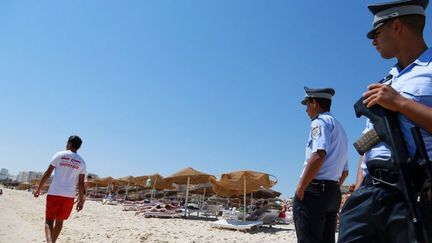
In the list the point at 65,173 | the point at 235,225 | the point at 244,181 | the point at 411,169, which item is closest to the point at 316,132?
the point at 411,169

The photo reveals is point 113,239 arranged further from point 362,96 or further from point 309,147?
point 362,96

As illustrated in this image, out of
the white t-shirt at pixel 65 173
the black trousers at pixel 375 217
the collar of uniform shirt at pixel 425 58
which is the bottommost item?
the black trousers at pixel 375 217

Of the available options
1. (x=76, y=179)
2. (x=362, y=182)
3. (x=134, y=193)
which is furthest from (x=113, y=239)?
(x=134, y=193)

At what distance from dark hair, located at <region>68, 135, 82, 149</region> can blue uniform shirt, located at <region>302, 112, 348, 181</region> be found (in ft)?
13.9

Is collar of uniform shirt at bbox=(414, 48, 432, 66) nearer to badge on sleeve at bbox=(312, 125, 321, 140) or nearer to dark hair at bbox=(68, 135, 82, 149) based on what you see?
badge on sleeve at bbox=(312, 125, 321, 140)

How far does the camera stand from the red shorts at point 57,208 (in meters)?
5.77

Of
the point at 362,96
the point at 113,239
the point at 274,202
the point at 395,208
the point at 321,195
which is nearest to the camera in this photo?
the point at 395,208

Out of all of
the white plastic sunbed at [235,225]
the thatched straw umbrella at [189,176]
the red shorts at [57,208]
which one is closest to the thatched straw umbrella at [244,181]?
the white plastic sunbed at [235,225]

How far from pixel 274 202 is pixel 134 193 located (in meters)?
22.3

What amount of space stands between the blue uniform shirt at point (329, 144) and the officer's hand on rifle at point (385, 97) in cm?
131

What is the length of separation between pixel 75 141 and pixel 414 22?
18.0ft

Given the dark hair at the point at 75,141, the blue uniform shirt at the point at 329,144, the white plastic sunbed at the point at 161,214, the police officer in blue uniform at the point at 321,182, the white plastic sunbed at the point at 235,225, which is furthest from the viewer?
the white plastic sunbed at the point at 161,214

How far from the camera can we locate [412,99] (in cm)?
175

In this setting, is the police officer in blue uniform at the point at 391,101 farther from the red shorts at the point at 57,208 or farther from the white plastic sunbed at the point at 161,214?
the white plastic sunbed at the point at 161,214
